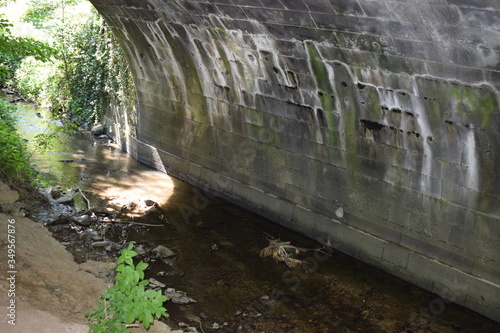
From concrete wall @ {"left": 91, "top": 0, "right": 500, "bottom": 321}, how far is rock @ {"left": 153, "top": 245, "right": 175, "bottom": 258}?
2568 mm

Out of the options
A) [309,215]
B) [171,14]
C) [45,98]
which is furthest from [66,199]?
[45,98]

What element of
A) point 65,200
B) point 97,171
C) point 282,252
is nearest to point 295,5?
point 282,252

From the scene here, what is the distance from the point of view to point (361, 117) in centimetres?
782

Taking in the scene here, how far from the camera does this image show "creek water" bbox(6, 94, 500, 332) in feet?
22.5

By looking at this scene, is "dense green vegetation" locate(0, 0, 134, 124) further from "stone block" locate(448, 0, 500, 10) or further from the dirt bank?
"stone block" locate(448, 0, 500, 10)

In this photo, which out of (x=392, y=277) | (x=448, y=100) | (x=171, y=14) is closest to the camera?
(x=448, y=100)

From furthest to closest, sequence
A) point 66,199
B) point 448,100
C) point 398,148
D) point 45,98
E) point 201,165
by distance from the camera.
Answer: point 45,98
point 201,165
point 66,199
point 398,148
point 448,100

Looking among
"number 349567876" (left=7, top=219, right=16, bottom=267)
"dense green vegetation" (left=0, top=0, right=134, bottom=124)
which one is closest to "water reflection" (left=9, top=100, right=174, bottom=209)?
"dense green vegetation" (left=0, top=0, right=134, bottom=124)

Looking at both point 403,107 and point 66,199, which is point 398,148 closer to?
point 403,107

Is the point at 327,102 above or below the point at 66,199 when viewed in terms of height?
above

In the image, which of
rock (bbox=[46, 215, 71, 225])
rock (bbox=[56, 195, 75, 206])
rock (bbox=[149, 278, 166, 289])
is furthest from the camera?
rock (bbox=[56, 195, 75, 206])

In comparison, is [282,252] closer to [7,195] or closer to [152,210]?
[152,210]

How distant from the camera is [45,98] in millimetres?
20172

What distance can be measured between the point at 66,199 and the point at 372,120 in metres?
6.21
